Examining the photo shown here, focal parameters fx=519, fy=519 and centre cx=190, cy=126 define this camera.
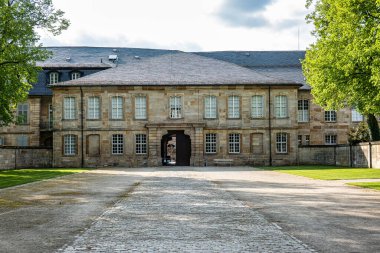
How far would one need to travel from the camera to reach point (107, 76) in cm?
4697

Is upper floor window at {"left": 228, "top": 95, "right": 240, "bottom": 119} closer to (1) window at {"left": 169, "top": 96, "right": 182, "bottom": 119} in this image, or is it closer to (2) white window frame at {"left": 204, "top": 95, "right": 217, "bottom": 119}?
(2) white window frame at {"left": 204, "top": 95, "right": 217, "bottom": 119}

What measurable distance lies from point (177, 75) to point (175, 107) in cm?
308

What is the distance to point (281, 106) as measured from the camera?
4675 centimetres

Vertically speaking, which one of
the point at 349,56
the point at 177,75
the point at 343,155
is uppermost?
the point at 177,75

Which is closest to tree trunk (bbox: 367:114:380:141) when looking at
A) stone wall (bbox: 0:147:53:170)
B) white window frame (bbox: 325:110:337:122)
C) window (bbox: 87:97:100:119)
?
white window frame (bbox: 325:110:337:122)

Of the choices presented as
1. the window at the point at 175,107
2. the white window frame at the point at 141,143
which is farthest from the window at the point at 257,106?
the white window frame at the point at 141,143

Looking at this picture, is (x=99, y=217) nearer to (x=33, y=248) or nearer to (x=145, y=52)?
(x=33, y=248)

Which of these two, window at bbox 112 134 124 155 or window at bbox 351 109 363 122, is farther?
window at bbox 351 109 363 122

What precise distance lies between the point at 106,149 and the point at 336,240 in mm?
38776

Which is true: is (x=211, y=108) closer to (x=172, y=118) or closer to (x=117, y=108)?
(x=172, y=118)

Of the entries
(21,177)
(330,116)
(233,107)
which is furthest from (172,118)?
(21,177)

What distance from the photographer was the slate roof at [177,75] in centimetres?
4606

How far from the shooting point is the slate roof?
46062mm

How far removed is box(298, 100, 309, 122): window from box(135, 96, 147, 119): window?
56.5ft
